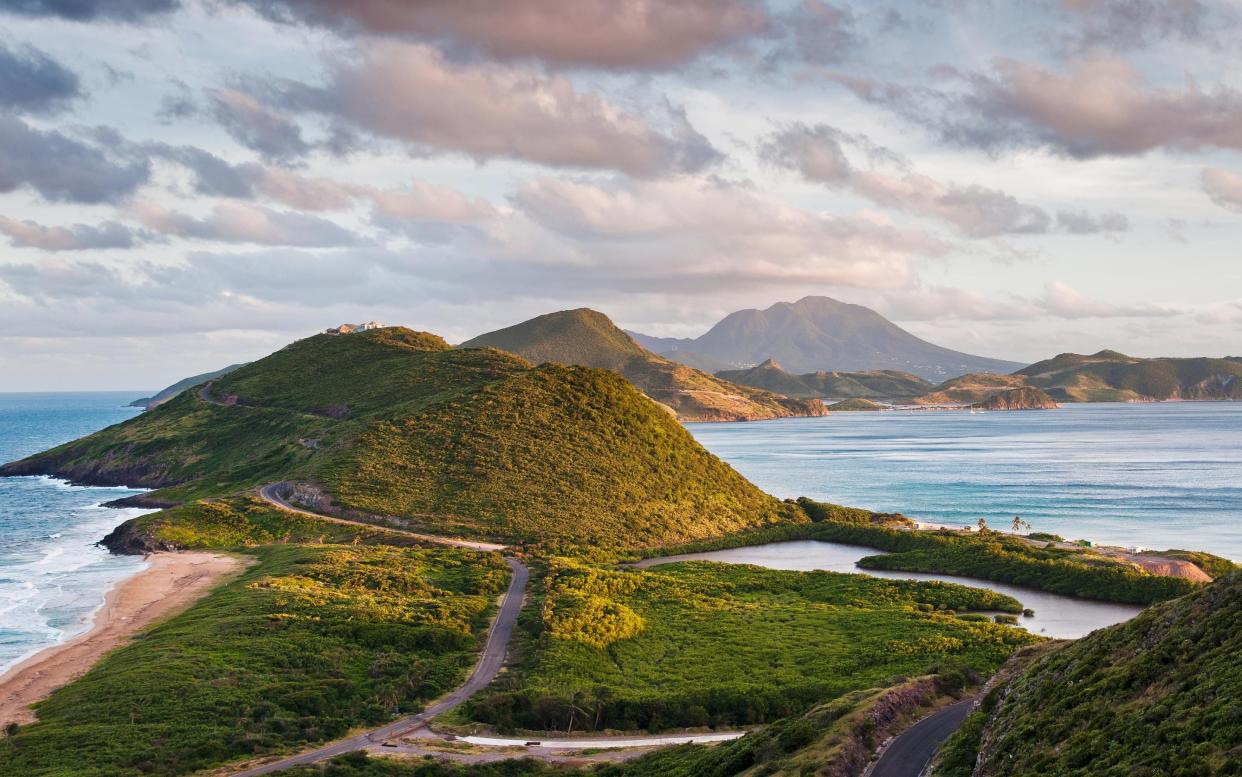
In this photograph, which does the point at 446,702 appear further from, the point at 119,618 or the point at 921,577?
the point at 921,577

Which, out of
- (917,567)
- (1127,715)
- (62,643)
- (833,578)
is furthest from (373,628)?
(917,567)

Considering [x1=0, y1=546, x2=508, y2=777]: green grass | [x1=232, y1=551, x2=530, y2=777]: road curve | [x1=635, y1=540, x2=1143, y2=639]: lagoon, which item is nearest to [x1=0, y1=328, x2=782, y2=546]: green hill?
[x1=635, y1=540, x2=1143, y2=639]: lagoon

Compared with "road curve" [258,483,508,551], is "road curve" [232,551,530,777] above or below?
below

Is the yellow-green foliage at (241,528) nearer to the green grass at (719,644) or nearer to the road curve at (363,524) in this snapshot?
the road curve at (363,524)

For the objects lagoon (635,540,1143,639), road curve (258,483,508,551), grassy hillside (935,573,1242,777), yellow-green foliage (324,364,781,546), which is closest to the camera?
grassy hillside (935,573,1242,777)

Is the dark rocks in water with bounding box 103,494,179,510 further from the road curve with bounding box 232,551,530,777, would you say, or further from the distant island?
the road curve with bounding box 232,551,530,777

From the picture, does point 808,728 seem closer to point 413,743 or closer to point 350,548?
point 413,743

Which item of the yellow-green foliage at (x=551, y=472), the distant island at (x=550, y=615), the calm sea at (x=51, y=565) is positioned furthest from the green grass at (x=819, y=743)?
the yellow-green foliage at (x=551, y=472)

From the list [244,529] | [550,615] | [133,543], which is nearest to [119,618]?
[133,543]
